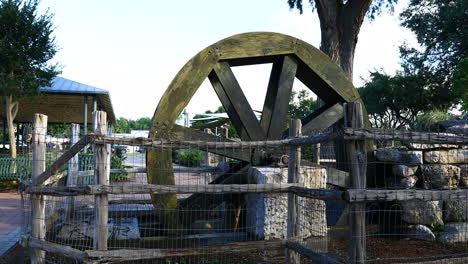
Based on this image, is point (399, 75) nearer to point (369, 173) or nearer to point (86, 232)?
point (369, 173)

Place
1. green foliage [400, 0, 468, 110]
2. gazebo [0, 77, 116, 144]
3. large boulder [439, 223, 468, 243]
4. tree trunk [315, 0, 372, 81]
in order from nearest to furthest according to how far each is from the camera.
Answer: large boulder [439, 223, 468, 243]
tree trunk [315, 0, 372, 81]
gazebo [0, 77, 116, 144]
green foliage [400, 0, 468, 110]

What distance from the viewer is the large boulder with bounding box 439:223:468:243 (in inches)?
198

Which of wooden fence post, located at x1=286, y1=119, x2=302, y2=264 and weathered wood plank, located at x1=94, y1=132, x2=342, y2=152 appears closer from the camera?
weathered wood plank, located at x1=94, y1=132, x2=342, y2=152

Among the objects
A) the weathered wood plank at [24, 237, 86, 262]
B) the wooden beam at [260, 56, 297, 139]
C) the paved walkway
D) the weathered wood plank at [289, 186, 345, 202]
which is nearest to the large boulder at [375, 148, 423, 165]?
the wooden beam at [260, 56, 297, 139]

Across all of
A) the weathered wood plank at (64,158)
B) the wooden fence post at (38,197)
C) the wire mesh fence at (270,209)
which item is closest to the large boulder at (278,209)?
the wire mesh fence at (270,209)

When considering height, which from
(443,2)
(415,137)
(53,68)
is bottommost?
(415,137)

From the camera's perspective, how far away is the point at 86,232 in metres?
4.18

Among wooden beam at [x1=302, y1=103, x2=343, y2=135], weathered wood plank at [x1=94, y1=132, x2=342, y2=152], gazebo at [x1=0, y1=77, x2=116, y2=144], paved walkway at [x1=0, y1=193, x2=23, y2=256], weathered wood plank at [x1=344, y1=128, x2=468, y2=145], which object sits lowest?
paved walkway at [x1=0, y1=193, x2=23, y2=256]

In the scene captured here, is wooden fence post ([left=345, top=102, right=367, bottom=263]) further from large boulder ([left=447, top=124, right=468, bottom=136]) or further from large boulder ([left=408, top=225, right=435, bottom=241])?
large boulder ([left=447, top=124, right=468, bottom=136])

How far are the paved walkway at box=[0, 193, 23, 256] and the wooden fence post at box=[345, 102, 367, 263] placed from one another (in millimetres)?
3142

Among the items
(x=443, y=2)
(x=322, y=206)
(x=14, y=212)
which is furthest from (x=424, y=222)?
(x=443, y=2)

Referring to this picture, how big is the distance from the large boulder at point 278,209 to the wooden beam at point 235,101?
27.2 inches

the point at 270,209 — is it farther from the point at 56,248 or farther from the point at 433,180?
the point at 433,180

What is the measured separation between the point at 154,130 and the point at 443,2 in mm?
17963
